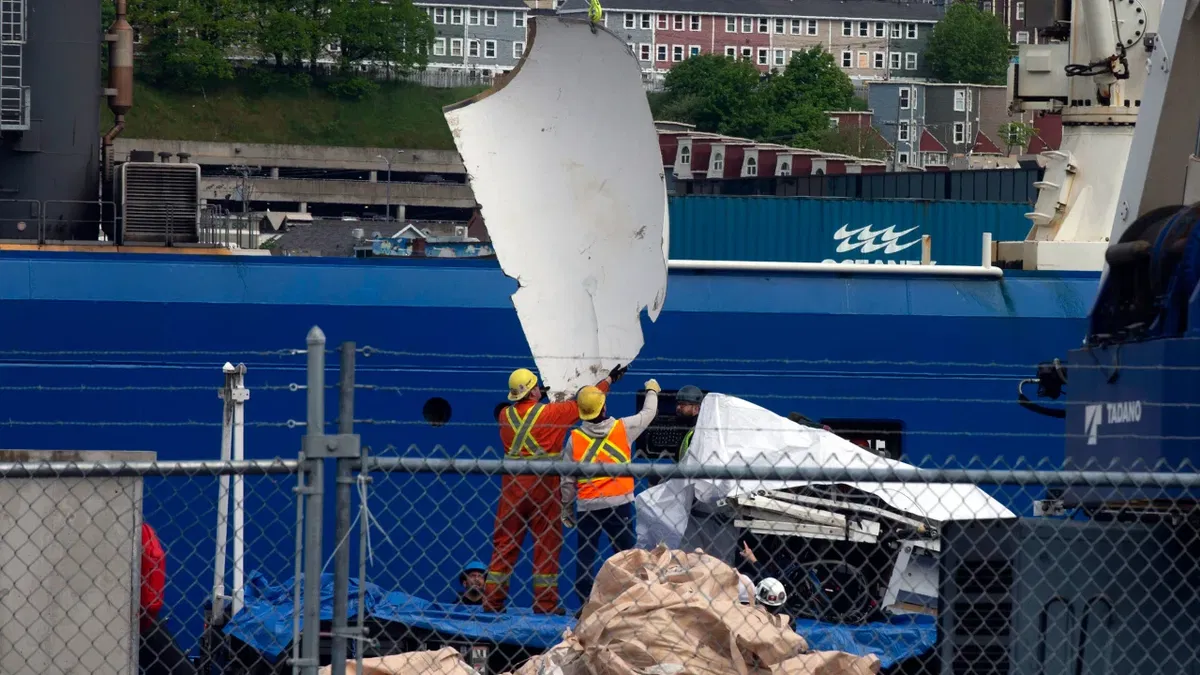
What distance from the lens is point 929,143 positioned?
10550 cm

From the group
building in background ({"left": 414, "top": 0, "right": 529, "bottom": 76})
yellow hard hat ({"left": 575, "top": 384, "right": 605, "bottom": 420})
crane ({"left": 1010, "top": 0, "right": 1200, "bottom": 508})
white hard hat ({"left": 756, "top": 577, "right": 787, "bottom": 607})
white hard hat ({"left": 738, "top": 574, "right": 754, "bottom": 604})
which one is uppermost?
building in background ({"left": 414, "top": 0, "right": 529, "bottom": 76})

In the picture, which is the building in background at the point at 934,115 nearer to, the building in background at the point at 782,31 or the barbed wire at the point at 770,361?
the building in background at the point at 782,31

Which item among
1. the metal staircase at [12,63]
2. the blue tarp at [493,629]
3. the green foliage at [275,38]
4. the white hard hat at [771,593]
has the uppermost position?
the green foliage at [275,38]

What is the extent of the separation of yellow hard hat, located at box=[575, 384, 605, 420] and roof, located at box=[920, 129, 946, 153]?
95324 mm

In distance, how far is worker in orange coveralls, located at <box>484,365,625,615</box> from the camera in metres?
9.55

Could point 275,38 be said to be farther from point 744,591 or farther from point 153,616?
point 744,591

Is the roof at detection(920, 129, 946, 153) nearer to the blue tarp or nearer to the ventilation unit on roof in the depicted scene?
the ventilation unit on roof

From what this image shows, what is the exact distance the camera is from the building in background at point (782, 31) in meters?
130

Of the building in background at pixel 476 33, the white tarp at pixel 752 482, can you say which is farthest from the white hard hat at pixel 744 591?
the building in background at pixel 476 33

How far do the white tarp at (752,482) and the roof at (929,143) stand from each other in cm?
9460

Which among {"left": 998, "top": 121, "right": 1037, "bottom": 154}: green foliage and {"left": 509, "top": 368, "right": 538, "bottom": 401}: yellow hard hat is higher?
{"left": 998, "top": 121, "right": 1037, "bottom": 154}: green foliage

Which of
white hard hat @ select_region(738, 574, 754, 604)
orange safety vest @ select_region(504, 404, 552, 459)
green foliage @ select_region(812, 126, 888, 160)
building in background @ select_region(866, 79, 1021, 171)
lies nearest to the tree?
building in background @ select_region(866, 79, 1021, 171)

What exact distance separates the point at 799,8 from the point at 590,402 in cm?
12747

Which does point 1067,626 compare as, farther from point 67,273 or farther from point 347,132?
point 347,132
